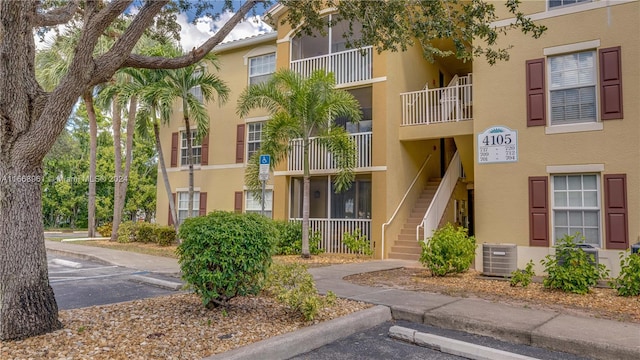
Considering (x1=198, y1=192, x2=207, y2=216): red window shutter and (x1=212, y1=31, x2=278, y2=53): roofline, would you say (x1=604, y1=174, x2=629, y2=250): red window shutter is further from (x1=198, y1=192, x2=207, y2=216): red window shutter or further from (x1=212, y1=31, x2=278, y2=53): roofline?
(x1=198, y1=192, x2=207, y2=216): red window shutter

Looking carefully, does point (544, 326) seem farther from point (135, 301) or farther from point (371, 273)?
point (135, 301)

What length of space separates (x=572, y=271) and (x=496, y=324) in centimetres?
312

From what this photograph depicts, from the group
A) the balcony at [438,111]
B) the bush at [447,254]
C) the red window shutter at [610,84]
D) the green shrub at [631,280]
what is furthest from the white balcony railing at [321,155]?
the green shrub at [631,280]

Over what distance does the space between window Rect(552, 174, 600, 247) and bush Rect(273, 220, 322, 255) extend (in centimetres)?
671

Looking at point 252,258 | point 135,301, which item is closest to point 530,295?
point 252,258

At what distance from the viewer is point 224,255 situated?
5.20 metres

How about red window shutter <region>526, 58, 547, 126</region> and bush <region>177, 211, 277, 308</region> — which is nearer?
bush <region>177, 211, 277, 308</region>

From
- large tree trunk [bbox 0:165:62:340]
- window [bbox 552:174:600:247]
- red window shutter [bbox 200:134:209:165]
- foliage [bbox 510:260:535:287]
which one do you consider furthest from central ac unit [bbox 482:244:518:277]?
red window shutter [bbox 200:134:209:165]

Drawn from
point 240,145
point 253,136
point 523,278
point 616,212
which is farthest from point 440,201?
point 240,145

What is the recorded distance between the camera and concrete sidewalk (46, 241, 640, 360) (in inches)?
183

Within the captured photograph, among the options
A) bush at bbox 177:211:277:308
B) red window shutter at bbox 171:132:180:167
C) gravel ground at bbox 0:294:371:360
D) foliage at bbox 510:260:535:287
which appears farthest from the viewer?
red window shutter at bbox 171:132:180:167

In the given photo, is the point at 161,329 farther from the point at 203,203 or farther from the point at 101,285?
the point at 203,203

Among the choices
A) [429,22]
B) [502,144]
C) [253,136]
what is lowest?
[502,144]

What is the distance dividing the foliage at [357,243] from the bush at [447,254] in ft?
11.0
